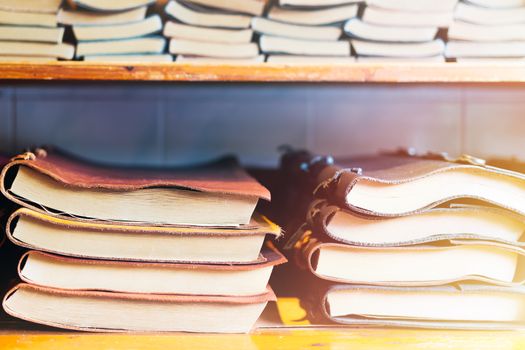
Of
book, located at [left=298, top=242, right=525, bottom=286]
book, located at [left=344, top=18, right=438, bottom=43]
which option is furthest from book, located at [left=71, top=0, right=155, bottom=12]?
book, located at [left=298, top=242, right=525, bottom=286]

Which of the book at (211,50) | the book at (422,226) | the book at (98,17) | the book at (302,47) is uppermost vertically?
the book at (98,17)

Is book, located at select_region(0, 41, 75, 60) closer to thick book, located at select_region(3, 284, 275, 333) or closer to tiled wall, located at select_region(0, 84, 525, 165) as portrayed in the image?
thick book, located at select_region(3, 284, 275, 333)

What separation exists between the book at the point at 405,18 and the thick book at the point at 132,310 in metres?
0.38

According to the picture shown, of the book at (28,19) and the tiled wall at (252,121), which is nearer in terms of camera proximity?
the book at (28,19)

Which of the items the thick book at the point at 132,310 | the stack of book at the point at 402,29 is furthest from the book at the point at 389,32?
the thick book at the point at 132,310

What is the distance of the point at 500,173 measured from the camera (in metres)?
0.62

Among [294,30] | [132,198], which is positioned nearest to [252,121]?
[294,30]

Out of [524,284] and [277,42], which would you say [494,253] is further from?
[277,42]

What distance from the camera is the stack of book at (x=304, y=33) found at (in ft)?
2.26

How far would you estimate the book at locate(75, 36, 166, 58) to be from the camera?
2.21 ft

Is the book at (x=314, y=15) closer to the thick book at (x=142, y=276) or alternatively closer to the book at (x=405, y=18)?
the book at (x=405, y=18)

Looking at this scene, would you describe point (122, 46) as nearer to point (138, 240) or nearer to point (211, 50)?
point (211, 50)

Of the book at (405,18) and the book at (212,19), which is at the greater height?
the book at (405,18)

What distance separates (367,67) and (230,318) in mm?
342
